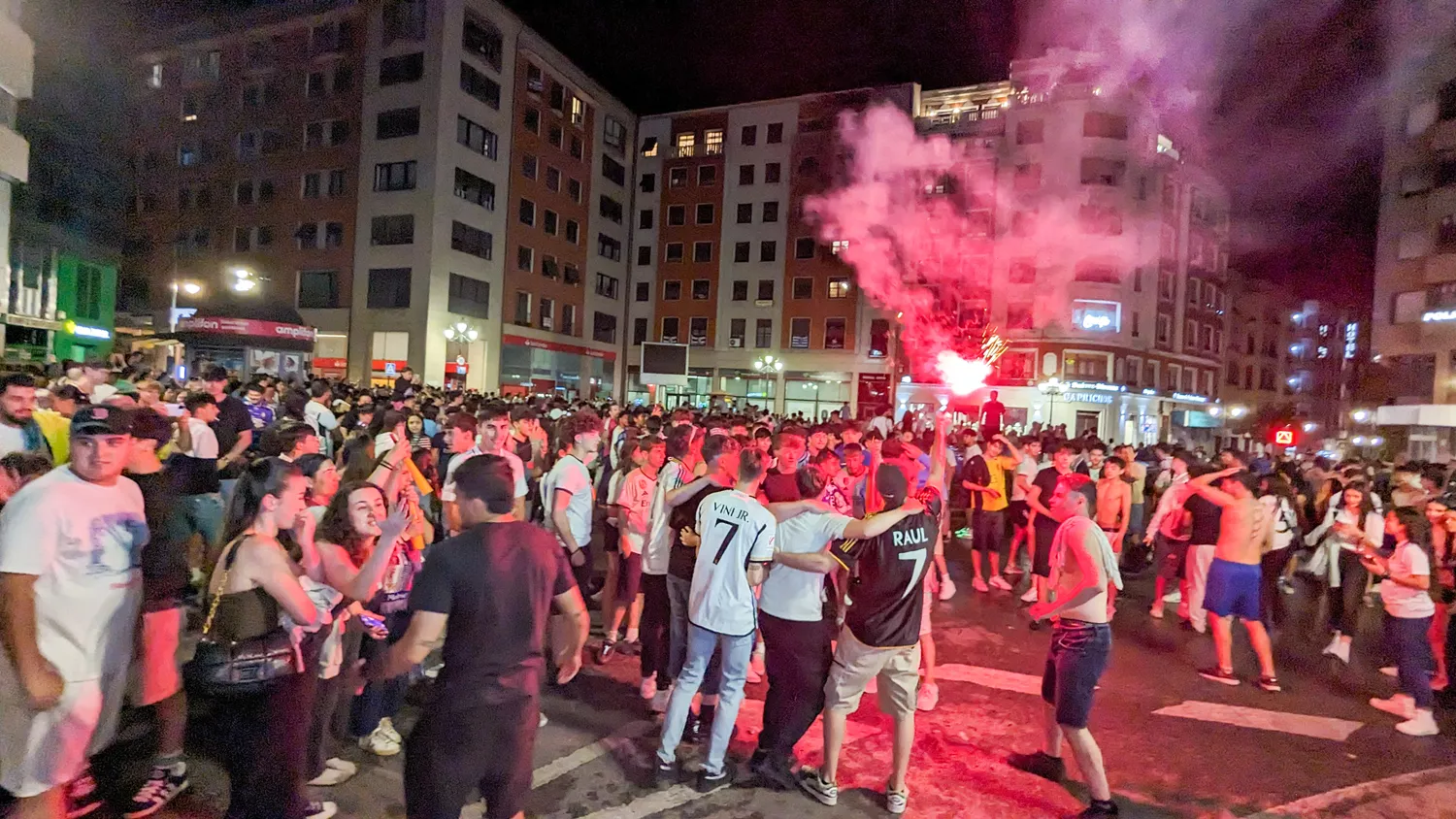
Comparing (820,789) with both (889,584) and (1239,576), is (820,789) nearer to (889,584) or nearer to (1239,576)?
(889,584)

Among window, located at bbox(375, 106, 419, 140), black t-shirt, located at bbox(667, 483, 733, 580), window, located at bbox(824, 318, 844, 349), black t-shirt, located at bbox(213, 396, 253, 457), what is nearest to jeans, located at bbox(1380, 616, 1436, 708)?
black t-shirt, located at bbox(667, 483, 733, 580)

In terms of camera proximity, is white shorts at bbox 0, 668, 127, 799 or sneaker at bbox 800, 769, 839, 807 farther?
sneaker at bbox 800, 769, 839, 807

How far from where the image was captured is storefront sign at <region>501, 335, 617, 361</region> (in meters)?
37.8

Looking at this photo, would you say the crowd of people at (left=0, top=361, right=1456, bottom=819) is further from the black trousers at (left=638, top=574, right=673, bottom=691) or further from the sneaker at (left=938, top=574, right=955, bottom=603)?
the sneaker at (left=938, top=574, right=955, bottom=603)

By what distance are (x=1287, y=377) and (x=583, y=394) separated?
53341 mm

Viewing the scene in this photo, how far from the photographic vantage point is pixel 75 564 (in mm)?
2893

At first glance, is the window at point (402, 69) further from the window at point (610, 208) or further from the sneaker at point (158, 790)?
the sneaker at point (158, 790)

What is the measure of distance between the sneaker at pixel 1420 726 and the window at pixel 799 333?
3989 cm

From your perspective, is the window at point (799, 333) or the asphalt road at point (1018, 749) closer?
the asphalt road at point (1018, 749)

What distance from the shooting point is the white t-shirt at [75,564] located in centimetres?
278

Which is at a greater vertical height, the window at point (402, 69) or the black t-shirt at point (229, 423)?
the window at point (402, 69)

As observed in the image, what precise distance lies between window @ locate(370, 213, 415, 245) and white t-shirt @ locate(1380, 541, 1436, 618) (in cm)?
3483

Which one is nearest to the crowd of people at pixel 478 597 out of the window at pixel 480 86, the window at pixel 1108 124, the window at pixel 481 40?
the window at pixel 480 86

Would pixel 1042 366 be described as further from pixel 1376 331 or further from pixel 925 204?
pixel 1376 331
